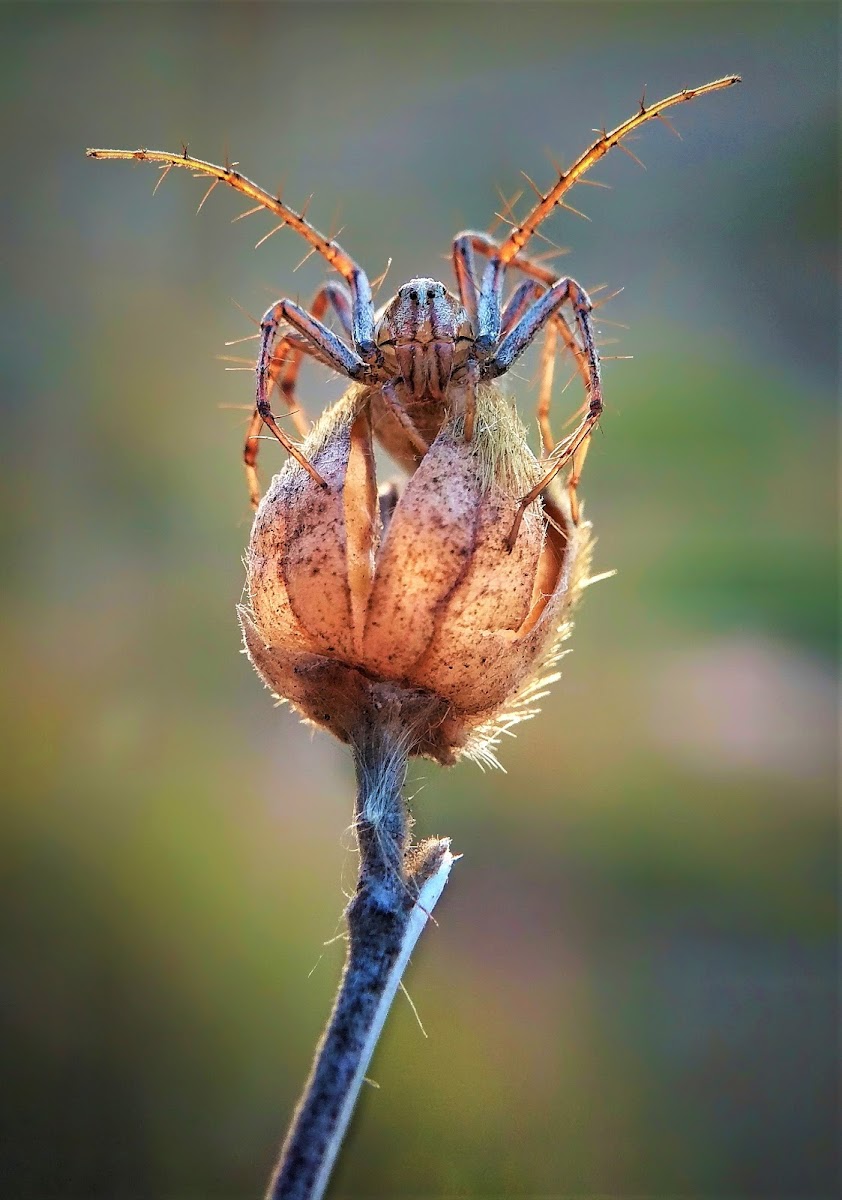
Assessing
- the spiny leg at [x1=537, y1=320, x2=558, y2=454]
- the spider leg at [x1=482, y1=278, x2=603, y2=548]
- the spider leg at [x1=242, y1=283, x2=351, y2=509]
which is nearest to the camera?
the spider leg at [x1=482, y1=278, x2=603, y2=548]

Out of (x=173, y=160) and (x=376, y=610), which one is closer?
(x=376, y=610)

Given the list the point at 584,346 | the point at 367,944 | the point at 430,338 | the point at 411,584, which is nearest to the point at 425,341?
the point at 430,338

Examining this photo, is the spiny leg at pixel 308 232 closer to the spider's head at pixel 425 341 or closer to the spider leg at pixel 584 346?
the spider's head at pixel 425 341

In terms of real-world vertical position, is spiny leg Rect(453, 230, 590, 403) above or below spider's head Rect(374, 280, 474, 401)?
above

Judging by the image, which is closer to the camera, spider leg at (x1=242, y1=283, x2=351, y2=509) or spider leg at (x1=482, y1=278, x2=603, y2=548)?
spider leg at (x1=482, y1=278, x2=603, y2=548)

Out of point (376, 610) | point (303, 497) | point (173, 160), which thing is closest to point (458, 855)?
point (376, 610)

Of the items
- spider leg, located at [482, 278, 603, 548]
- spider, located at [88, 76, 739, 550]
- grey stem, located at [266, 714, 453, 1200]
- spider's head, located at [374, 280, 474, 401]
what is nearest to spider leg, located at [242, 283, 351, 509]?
spider, located at [88, 76, 739, 550]

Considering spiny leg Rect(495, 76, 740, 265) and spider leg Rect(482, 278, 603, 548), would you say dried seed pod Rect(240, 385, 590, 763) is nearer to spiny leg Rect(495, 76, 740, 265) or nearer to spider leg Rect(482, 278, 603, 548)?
spider leg Rect(482, 278, 603, 548)

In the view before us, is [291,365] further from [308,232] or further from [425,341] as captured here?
[425,341]

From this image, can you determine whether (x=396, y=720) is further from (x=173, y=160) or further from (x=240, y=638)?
(x=173, y=160)
